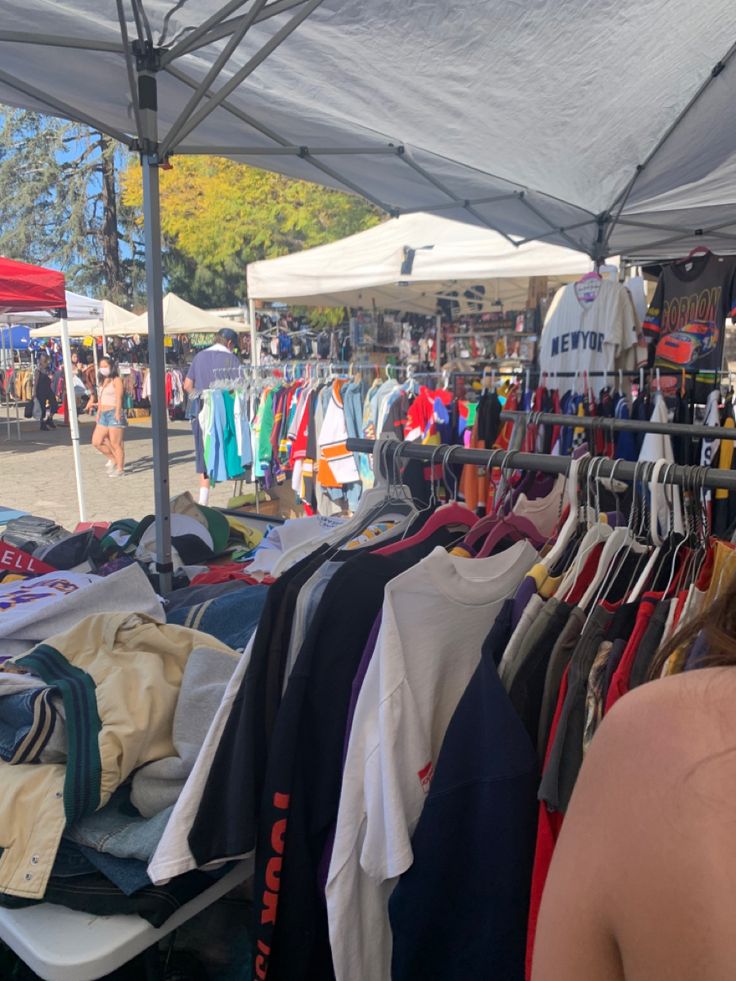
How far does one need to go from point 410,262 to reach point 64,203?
26.3 m

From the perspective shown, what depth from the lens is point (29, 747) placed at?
138 cm

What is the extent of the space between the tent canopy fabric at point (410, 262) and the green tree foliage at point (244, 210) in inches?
466

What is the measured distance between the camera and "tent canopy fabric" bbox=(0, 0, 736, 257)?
2539 mm

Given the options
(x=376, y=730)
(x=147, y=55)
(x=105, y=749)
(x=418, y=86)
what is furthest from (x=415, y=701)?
(x=418, y=86)

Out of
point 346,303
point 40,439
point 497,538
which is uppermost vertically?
point 346,303

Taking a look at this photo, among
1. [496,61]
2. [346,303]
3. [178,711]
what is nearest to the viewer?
[178,711]

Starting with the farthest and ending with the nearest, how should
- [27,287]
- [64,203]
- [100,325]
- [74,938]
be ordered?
[64,203] → [100,325] → [27,287] → [74,938]

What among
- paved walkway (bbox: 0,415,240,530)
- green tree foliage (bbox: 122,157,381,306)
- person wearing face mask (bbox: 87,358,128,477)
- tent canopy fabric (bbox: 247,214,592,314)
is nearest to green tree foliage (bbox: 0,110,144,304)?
green tree foliage (bbox: 122,157,381,306)

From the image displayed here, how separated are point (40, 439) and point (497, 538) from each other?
628 inches

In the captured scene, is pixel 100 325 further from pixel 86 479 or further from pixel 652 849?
pixel 652 849

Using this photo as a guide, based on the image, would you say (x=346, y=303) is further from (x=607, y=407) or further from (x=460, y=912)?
(x=460, y=912)

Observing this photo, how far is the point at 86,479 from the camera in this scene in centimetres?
1046

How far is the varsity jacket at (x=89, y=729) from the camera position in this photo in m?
1.30

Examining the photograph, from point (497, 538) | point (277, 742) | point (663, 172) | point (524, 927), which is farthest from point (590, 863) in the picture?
point (663, 172)
